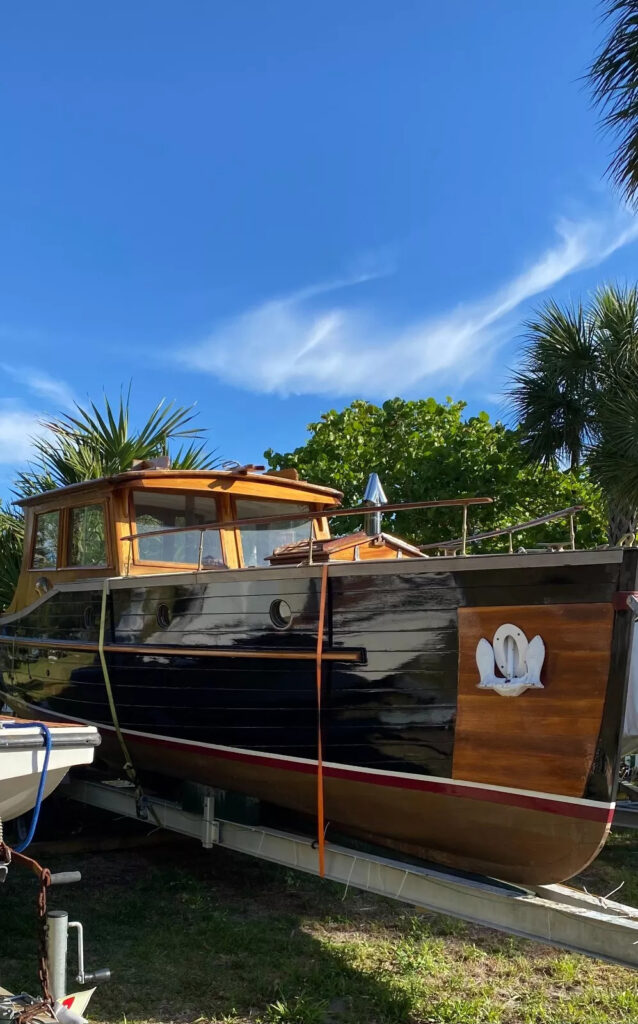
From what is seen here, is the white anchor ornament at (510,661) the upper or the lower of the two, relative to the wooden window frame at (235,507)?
lower

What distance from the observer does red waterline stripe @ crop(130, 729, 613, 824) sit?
3760mm

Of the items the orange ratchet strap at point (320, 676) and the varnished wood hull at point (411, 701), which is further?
the orange ratchet strap at point (320, 676)

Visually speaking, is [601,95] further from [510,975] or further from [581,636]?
[510,975]

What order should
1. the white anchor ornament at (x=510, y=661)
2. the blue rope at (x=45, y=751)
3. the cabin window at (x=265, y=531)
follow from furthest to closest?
1. the cabin window at (x=265, y=531)
2. the white anchor ornament at (x=510, y=661)
3. the blue rope at (x=45, y=751)

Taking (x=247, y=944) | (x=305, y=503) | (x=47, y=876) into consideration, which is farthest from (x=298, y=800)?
(x=305, y=503)

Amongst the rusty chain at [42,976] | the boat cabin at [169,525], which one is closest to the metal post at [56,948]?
the rusty chain at [42,976]

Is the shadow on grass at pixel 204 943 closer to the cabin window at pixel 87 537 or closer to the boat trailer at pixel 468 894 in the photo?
the boat trailer at pixel 468 894

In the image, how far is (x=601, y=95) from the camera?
7367mm

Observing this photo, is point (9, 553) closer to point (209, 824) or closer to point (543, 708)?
point (209, 824)

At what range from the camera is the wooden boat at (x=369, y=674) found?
381 cm

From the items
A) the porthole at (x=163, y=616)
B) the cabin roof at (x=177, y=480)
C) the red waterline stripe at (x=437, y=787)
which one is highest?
the cabin roof at (x=177, y=480)

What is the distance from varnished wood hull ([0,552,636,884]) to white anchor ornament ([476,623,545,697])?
0.12ft

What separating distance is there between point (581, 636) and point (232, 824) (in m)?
2.41

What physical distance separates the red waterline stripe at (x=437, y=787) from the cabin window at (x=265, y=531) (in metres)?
1.60
